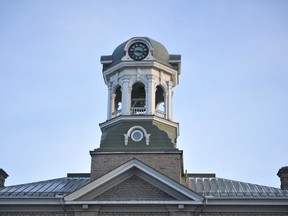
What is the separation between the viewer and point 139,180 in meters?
26.1

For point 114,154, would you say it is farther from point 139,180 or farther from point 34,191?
point 34,191

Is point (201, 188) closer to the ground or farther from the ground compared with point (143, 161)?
closer to the ground

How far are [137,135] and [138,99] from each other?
315 cm

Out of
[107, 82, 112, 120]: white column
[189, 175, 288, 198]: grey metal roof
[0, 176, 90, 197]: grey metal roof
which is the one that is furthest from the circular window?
[0, 176, 90, 197]: grey metal roof

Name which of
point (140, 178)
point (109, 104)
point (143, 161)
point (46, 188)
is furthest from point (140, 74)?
point (46, 188)

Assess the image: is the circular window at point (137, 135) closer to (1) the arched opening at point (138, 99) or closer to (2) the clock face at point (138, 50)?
(1) the arched opening at point (138, 99)

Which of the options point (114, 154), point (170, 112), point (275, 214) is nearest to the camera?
point (275, 214)

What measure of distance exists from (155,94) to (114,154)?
5187mm

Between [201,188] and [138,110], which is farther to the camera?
[138,110]

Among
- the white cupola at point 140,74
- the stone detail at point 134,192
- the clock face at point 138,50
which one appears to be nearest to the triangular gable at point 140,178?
the stone detail at point 134,192

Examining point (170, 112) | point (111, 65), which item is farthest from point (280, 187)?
point (111, 65)

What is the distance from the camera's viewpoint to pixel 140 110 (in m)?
30.2

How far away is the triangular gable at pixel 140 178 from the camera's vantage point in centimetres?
2530

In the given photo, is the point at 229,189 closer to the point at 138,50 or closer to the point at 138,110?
the point at 138,110
